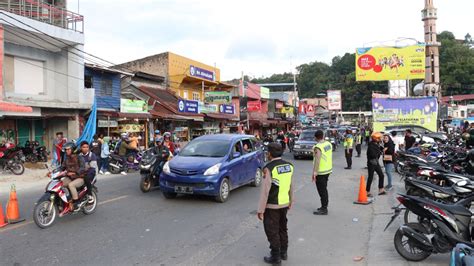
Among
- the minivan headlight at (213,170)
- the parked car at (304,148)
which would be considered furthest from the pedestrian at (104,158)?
the parked car at (304,148)

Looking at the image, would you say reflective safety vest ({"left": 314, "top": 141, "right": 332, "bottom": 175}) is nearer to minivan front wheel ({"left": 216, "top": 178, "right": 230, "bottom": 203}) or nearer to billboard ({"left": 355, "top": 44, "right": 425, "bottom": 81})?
minivan front wheel ({"left": 216, "top": 178, "right": 230, "bottom": 203})

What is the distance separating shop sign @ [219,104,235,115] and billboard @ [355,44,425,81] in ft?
37.3

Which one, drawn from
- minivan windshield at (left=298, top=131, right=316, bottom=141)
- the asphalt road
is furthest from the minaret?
the asphalt road

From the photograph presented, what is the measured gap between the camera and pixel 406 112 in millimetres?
25656

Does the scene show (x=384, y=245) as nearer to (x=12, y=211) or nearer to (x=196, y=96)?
(x=12, y=211)

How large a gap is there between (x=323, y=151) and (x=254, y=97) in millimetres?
37508

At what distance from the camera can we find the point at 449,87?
75.0m

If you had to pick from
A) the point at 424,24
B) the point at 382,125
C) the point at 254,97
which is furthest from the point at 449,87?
the point at 382,125

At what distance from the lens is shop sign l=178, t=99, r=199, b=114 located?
2591 centimetres

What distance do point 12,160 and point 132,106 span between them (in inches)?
331

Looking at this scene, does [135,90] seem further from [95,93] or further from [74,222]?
[74,222]

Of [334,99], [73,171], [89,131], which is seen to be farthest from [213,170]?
[334,99]

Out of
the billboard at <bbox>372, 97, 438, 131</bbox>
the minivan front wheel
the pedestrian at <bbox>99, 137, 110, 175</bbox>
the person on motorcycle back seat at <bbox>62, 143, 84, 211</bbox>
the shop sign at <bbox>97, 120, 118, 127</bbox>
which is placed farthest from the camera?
the billboard at <bbox>372, 97, 438, 131</bbox>

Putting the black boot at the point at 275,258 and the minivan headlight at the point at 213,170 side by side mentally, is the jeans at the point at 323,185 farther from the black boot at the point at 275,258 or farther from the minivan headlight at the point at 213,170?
the black boot at the point at 275,258
